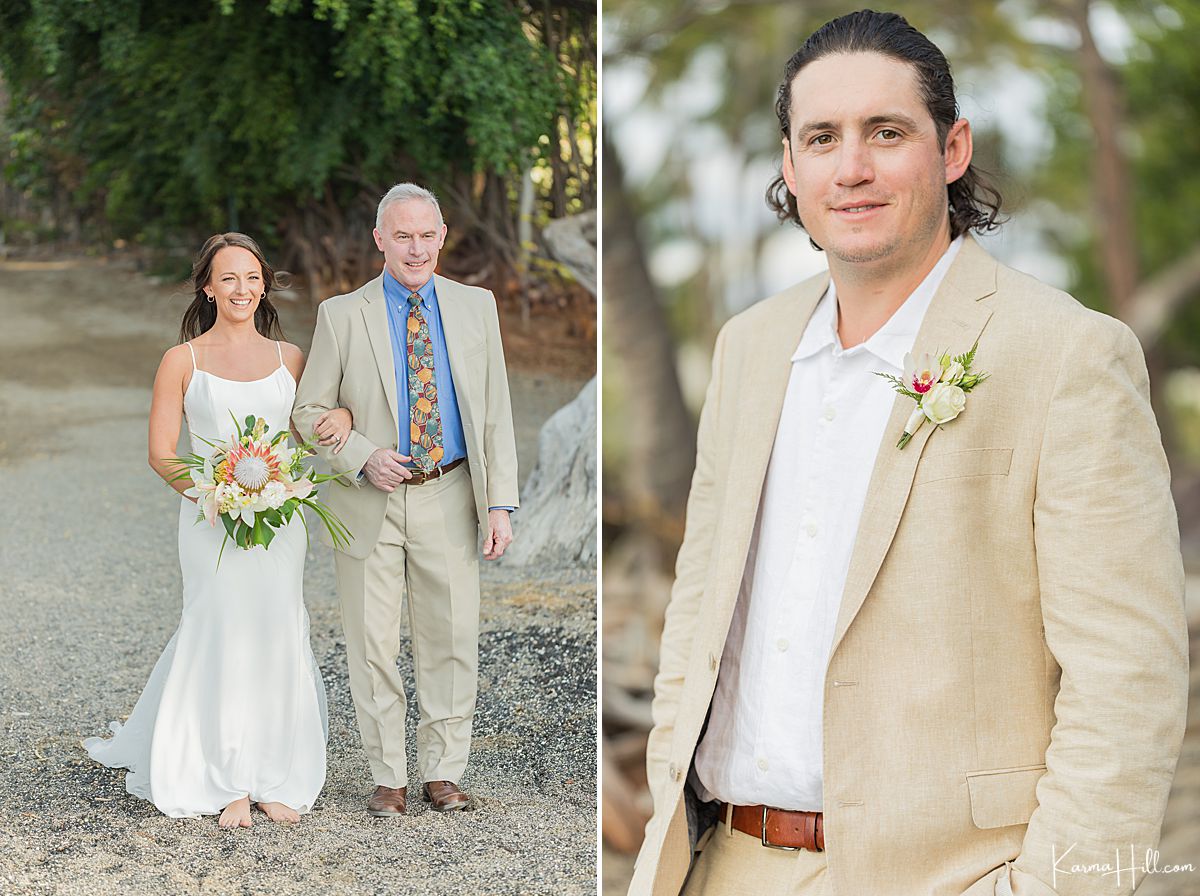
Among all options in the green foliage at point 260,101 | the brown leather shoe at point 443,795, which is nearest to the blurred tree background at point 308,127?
the green foliage at point 260,101

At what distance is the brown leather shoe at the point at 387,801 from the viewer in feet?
10.3

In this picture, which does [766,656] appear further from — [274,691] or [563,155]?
[563,155]

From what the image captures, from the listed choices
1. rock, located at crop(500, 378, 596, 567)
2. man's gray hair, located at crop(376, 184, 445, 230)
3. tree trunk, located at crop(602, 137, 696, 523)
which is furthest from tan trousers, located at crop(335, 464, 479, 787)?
tree trunk, located at crop(602, 137, 696, 523)

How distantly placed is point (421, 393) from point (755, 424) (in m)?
1.06

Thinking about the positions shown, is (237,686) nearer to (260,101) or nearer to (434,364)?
(434,364)

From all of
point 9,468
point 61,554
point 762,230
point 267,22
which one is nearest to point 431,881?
point 61,554

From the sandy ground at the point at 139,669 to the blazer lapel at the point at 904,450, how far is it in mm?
1710

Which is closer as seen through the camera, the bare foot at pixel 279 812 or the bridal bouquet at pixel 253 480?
the bridal bouquet at pixel 253 480

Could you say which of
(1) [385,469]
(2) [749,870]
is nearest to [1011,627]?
(2) [749,870]

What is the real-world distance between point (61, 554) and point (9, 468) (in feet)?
1.15

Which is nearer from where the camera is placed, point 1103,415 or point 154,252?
point 1103,415

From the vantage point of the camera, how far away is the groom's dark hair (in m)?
1.90

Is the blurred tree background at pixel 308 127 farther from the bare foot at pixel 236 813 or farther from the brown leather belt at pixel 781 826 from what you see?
the brown leather belt at pixel 781 826

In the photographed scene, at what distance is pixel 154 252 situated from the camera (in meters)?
4.44
